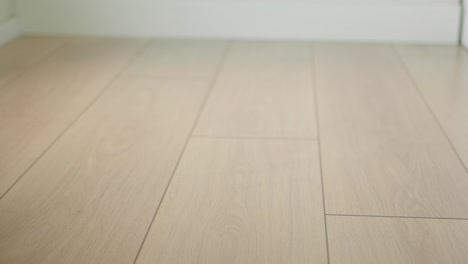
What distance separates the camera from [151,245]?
3.32 ft

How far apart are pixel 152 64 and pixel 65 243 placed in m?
1.08

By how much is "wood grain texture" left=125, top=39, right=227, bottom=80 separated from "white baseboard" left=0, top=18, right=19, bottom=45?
0.54 m

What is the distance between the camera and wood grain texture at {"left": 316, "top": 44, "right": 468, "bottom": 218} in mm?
1146

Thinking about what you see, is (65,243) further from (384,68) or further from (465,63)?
(465,63)

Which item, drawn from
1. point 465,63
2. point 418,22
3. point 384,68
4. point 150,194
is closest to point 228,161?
point 150,194

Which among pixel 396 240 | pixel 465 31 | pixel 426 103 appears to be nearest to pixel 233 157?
pixel 396 240

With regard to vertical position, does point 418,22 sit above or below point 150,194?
above

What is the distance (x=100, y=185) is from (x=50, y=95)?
24.1 inches

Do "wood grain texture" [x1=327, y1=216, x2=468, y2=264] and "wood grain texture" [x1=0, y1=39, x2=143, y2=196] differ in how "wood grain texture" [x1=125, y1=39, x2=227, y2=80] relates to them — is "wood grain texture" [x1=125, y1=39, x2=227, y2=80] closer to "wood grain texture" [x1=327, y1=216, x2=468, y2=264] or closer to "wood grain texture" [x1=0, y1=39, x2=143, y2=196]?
"wood grain texture" [x1=0, y1=39, x2=143, y2=196]

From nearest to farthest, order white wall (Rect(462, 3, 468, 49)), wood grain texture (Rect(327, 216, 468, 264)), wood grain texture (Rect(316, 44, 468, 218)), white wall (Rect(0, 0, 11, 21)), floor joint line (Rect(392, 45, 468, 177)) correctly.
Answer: wood grain texture (Rect(327, 216, 468, 264)) → wood grain texture (Rect(316, 44, 468, 218)) → floor joint line (Rect(392, 45, 468, 177)) → white wall (Rect(462, 3, 468, 49)) → white wall (Rect(0, 0, 11, 21))

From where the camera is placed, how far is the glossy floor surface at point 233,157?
1019 millimetres

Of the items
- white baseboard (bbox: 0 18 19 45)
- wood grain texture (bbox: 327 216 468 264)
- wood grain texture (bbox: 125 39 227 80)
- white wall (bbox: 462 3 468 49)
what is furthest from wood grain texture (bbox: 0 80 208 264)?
white wall (bbox: 462 3 468 49)

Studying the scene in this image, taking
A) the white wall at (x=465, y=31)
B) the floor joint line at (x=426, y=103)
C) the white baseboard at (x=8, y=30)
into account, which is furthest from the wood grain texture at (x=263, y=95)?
the white baseboard at (x=8, y=30)

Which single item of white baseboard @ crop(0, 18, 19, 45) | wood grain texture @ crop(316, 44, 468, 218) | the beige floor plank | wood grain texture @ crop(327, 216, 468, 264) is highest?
white baseboard @ crop(0, 18, 19, 45)
